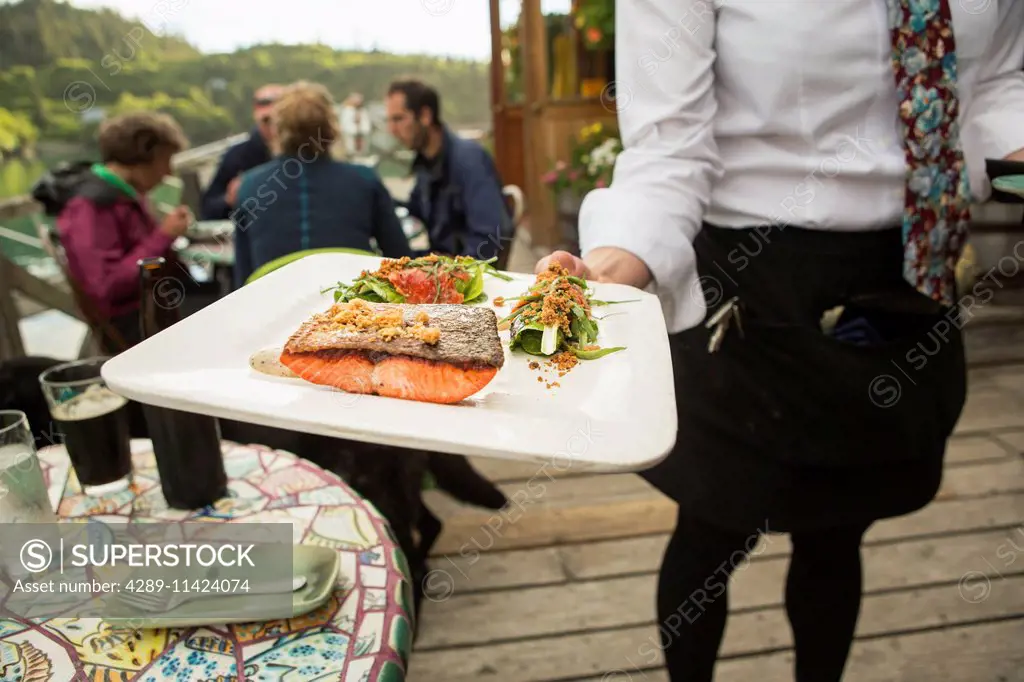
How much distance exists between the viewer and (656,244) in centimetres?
107

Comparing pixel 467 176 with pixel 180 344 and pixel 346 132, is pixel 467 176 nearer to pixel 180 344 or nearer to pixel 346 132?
pixel 346 132

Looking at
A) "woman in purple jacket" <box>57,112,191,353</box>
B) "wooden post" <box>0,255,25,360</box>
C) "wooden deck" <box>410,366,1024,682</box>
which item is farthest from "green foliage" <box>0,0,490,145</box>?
"wooden deck" <box>410,366,1024,682</box>

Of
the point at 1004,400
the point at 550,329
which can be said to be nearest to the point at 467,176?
the point at 550,329

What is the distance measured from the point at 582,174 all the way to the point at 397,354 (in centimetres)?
318

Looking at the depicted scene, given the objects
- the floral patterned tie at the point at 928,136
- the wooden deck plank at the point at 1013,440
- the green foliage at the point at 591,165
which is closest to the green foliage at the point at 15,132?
the green foliage at the point at 591,165

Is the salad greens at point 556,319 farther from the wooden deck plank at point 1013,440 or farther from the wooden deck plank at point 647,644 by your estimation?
the wooden deck plank at point 1013,440

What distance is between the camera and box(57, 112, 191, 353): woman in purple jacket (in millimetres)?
2531

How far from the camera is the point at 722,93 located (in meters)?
1.16

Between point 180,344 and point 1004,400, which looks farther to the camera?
point 1004,400

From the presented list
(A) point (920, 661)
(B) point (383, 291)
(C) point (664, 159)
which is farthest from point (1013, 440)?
(B) point (383, 291)

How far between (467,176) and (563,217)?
1.17m

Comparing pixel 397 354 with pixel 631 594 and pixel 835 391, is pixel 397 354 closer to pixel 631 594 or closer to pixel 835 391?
pixel 835 391

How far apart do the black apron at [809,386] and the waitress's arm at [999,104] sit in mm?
221

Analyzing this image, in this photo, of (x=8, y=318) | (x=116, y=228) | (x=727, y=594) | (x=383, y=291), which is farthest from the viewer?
(x=8, y=318)
